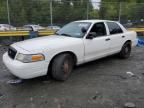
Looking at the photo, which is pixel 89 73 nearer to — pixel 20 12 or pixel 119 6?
pixel 20 12

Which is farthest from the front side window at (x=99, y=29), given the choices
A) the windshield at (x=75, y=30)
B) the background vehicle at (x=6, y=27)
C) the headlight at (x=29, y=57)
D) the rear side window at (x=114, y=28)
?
the background vehicle at (x=6, y=27)

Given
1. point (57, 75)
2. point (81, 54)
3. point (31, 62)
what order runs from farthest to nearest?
1. point (81, 54)
2. point (57, 75)
3. point (31, 62)

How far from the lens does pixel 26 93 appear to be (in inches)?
165

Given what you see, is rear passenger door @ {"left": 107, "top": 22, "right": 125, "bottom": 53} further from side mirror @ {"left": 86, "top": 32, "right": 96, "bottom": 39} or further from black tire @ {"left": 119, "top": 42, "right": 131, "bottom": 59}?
side mirror @ {"left": 86, "top": 32, "right": 96, "bottom": 39}

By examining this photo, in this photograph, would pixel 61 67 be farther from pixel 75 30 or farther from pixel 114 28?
pixel 114 28

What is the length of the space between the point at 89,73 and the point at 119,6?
36.4 ft

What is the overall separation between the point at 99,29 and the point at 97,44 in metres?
0.66

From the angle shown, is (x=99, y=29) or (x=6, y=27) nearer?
(x=99, y=29)

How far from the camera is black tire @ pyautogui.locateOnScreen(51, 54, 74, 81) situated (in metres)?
4.60

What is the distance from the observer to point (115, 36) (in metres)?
6.34

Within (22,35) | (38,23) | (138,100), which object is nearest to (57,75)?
(138,100)

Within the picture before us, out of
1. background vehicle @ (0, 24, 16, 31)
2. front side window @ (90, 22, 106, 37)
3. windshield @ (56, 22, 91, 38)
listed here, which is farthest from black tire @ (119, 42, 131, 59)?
background vehicle @ (0, 24, 16, 31)

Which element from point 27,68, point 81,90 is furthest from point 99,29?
point 27,68

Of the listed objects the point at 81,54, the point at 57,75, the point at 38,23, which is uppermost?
the point at 38,23
